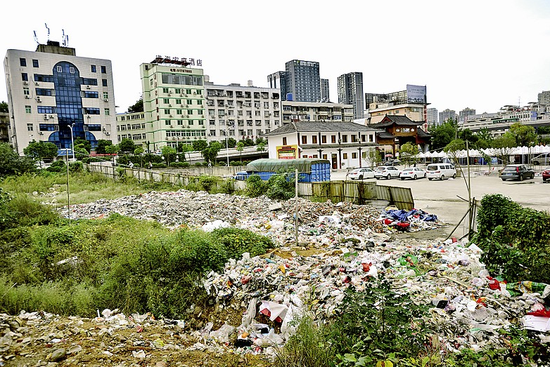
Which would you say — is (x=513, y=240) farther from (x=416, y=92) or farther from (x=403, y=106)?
(x=416, y=92)

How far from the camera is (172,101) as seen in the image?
185ft

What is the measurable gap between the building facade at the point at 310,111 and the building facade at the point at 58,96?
33.0 m

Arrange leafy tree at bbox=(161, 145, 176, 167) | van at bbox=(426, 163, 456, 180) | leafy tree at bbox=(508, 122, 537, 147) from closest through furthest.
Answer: van at bbox=(426, 163, 456, 180), leafy tree at bbox=(508, 122, 537, 147), leafy tree at bbox=(161, 145, 176, 167)

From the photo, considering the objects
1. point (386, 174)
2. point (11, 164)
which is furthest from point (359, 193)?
point (11, 164)

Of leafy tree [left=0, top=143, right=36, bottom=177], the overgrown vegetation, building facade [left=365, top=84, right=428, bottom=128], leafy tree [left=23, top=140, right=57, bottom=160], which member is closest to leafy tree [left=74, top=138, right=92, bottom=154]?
leafy tree [left=23, top=140, right=57, bottom=160]

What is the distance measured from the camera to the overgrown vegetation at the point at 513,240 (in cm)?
557

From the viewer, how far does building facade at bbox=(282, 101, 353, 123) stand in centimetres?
7219

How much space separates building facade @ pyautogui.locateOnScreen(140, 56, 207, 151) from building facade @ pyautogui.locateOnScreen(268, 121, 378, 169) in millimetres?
19661

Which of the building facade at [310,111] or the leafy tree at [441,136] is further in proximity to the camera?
the building facade at [310,111]

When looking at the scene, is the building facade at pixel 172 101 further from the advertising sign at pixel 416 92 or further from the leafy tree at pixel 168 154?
the advertising sign at pixel 416 92

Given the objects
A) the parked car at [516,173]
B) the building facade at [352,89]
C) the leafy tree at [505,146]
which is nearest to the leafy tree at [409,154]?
the leafy tree at [505,146]

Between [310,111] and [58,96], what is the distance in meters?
45.4

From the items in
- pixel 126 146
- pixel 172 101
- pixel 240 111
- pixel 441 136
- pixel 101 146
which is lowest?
pixel 441 136

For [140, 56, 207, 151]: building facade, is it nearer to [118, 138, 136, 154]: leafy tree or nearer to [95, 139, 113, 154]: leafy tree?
[95, 139, 113, 154]: leafy tree
